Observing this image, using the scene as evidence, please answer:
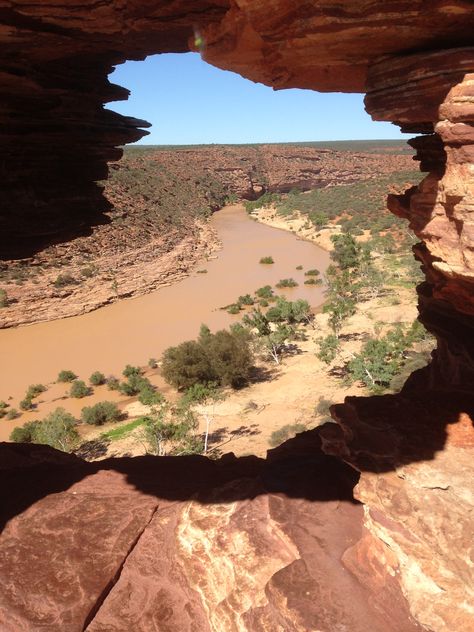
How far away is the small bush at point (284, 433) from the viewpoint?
15273mm

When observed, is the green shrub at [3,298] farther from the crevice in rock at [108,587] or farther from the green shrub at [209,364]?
the crevice in rock at [108,587]

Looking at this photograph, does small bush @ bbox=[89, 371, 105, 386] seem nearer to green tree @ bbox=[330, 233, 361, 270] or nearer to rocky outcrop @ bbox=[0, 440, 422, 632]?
rocky outcrop @ bbox=[0, 440, 422, 632]

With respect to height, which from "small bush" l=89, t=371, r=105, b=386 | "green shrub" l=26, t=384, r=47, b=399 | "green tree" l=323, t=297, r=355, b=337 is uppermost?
"green tree" l=323, t=297, r=355, b=337

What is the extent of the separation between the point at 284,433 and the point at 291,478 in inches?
332

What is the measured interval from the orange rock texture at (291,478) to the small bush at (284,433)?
6870mm

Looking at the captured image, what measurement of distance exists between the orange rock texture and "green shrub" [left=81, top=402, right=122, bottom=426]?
33.5 ft

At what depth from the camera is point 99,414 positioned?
18.7 metres

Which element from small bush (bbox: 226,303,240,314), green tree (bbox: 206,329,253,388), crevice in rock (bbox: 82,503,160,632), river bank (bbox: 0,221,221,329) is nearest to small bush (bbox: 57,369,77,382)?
green tree (bbox: 206,329,253,388)

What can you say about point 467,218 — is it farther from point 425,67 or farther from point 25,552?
point 25,552

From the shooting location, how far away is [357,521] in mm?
6398

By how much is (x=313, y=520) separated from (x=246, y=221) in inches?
2520

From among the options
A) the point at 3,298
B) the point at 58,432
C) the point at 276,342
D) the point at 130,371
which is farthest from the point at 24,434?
the point at 3,298

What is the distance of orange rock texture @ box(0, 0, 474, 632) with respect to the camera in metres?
5.24

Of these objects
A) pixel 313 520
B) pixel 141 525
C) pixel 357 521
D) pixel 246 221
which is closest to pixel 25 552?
pixel 141 525
